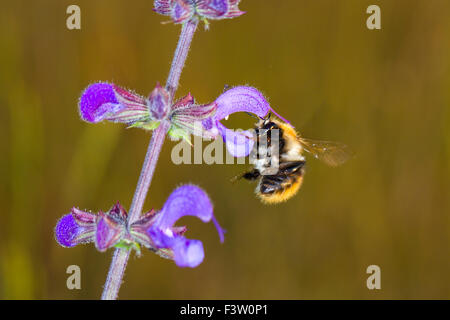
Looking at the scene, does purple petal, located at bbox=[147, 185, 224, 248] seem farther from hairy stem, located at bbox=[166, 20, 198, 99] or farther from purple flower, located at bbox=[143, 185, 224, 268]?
hairy stem, located at bbox=[166, 20, 198, 99]

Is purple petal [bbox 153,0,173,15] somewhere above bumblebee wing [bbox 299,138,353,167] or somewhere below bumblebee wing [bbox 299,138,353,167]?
above

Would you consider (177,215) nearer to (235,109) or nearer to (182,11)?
(235,109)

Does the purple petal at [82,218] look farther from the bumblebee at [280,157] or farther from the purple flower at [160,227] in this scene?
the bumblebee at [280,157]

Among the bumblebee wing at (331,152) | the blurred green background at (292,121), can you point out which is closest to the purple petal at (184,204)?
the bumblebee wing at (331,152)

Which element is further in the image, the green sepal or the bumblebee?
the bumblebee

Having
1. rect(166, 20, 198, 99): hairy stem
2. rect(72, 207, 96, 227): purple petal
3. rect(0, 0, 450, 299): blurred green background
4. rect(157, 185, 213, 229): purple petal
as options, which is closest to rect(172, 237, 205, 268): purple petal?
rect(157, 185, 213, 229): purple petal

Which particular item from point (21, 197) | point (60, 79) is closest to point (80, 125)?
point (60, 79)

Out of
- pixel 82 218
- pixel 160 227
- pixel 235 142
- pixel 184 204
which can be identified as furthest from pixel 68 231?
pixel 235 142
